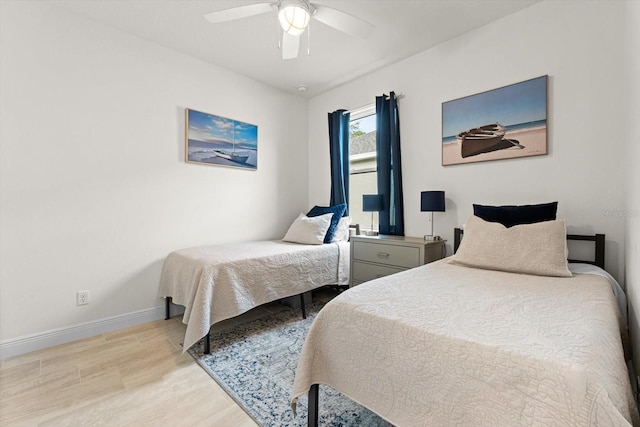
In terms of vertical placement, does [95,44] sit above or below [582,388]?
above

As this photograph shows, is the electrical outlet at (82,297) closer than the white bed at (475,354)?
No

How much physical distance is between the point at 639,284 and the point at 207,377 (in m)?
2.23

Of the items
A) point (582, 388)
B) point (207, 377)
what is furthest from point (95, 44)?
point (582, 388)

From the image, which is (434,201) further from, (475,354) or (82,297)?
(82,297)

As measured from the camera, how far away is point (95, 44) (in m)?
2.46

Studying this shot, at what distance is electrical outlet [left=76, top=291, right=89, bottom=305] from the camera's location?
7.87ft

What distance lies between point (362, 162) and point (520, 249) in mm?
2232

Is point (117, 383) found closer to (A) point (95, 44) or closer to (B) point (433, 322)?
(B) point (433, 322)

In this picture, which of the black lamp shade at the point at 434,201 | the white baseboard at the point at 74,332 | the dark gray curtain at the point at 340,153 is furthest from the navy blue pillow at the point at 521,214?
the white baseboard at the point at 74,332

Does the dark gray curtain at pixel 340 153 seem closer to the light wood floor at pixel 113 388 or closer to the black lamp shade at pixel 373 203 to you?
the black lamp shade at pixel 373 203

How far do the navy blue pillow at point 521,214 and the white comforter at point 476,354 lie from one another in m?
0.61

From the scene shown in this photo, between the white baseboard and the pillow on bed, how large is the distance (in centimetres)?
274

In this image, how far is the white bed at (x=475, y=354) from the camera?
752mm

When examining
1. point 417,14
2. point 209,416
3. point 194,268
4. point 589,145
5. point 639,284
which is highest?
point 417,14
